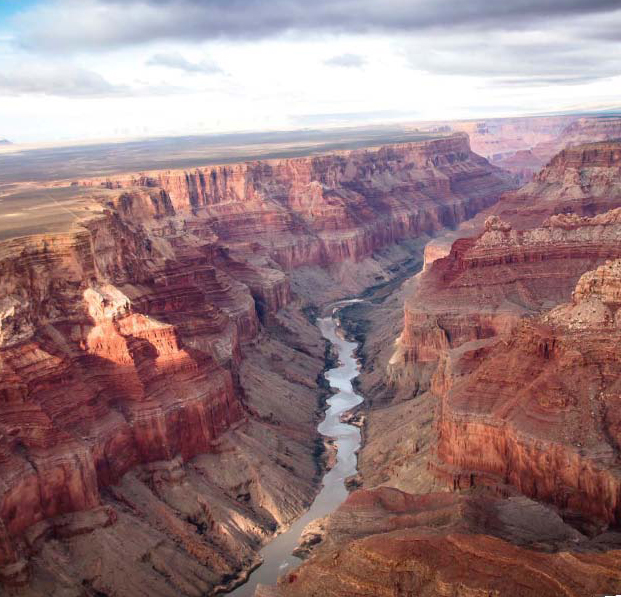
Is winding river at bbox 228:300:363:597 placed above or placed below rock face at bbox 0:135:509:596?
below

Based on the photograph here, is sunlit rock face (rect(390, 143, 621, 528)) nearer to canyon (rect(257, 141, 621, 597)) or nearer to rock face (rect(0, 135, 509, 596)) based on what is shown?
canyon (rect(257, 141, 621, 597))

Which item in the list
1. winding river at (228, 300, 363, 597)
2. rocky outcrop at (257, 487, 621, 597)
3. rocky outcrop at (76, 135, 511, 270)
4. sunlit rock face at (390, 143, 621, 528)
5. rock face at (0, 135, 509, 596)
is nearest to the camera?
rocky outcrop at (257, 487, 621, 597)

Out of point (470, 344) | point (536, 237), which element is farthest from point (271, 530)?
point (536, 237)

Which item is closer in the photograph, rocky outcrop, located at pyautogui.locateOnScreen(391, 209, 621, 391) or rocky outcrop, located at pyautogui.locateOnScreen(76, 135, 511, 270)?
rocky outcrop, located at pyautogui.locateOnScreen(391, 209, 621, 391)

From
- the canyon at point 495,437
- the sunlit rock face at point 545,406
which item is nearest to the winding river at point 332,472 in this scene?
the canyon at point 495,437

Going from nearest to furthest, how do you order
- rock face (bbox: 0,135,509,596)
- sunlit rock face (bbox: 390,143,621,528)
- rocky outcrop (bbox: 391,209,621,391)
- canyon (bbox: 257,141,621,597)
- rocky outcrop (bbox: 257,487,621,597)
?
rocky outcrop (bbox: 257,487,621,597), canyon (bbox: 257,141,621,597), sunlit rock face (bbox: 390,143,621,528), rock face (bbox: 0,135,509,596), rocky outcrop (bbox: 391,209,621,391)

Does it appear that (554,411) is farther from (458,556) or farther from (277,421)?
(277,421)

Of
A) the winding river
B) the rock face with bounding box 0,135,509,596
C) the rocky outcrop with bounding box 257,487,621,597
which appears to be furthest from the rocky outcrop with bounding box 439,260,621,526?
the rock face with bounding box 0,135,509,596

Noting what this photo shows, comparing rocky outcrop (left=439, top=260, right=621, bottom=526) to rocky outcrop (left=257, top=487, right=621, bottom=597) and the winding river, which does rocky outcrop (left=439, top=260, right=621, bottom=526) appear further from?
the winding river
